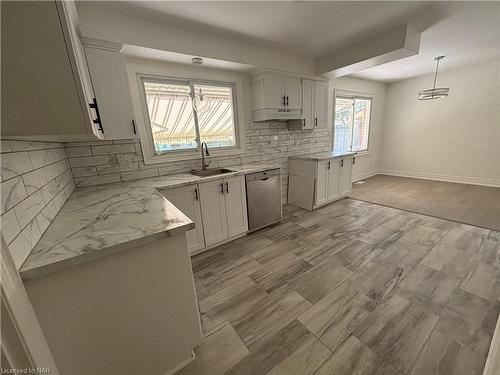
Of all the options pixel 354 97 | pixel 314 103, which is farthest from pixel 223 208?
pixel 354 97

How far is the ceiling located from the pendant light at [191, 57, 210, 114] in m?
0.30

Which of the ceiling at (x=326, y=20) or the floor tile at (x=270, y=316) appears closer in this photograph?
the floor tile at (x=270, y=316)

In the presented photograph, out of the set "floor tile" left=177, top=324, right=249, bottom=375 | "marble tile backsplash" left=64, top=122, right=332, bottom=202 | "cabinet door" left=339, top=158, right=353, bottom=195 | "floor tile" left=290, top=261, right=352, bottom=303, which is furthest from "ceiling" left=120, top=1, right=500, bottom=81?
"floor tile" left=177, top=324, right=249, bottom=375

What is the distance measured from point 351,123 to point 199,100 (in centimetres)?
404

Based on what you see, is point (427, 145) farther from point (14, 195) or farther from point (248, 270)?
point (14, 195)

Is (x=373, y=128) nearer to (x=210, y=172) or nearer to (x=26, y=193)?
(x=210, y=172)

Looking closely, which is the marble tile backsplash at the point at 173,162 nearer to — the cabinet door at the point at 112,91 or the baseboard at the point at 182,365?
the cabinet door at the point at 112,91

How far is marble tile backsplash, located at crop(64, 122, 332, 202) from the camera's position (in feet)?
6.78

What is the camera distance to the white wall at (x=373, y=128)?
4.91 m

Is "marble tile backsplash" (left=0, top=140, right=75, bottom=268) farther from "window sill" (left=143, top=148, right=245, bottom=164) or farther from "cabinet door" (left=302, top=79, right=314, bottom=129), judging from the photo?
"cabinet door" (left=302, top=79, right=314, bottom=129)

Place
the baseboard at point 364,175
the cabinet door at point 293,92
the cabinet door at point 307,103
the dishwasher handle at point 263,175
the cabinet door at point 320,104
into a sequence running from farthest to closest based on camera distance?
1. the baseboard at point 364,175
2. the cabinet door at point 320,104
3. the cabinet door at point 307,103
4. the cabinet door at point 293,92
5. the dishwasher handle at point 263,175

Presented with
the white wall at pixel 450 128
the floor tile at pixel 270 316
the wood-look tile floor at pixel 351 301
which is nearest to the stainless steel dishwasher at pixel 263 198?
the wood-look tile floor at pixel 351 301

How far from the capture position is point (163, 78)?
246cm

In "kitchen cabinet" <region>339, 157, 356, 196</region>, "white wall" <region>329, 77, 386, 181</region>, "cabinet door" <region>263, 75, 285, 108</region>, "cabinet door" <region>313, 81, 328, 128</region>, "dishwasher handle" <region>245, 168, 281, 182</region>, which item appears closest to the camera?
"dishwasher handle" <region>245, 168, 281, 182</region>
